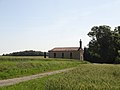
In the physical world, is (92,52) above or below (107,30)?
below

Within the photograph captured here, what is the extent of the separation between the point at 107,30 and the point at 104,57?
10.2m

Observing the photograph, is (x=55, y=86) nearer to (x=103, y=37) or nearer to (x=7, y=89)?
(x=7, y=89)

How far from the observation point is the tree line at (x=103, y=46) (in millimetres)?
82750

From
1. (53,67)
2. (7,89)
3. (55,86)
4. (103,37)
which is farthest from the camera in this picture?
(103,37)

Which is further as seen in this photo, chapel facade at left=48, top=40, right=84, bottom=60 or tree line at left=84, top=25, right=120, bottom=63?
chapel facade at left=48, top=40, right=84, bottom=60

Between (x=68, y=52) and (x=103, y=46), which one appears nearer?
(x=103, y=46)

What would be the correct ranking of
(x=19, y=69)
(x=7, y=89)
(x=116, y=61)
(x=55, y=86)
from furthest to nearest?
Result: (x=116, y=61), (x=19, y=69), (x=55, y=86), (x=7, y=89)

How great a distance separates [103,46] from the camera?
8644 cm

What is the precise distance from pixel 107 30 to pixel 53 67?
4841 cm

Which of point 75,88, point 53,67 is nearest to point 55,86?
point 75,88

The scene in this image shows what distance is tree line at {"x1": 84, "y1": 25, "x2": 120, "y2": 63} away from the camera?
271 ft

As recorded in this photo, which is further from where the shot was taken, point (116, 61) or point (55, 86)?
point (116, 61)

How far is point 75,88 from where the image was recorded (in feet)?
64.5

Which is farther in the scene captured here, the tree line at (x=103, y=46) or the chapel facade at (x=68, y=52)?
the chapel facade at (x=68, y=52)
